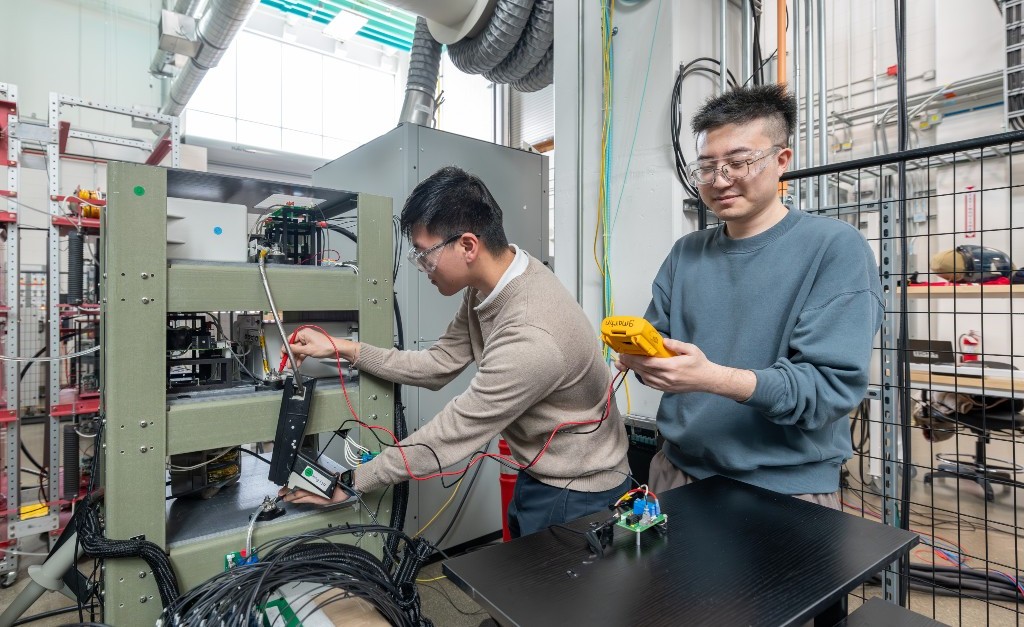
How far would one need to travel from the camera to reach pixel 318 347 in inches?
47.4

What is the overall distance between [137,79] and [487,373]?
5.74m

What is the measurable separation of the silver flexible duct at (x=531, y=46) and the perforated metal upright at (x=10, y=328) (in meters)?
2.23

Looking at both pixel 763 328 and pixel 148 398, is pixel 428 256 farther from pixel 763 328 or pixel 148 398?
pixel 763 328

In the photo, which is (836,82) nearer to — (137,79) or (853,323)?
(853,323)

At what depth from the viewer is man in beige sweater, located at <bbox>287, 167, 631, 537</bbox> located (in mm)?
1085

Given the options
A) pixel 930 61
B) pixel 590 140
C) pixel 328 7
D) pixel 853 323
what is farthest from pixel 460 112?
pixel 853 323

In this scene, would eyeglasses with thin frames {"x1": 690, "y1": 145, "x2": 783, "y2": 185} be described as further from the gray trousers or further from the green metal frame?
the green metal frame

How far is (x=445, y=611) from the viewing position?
1852 millimetres

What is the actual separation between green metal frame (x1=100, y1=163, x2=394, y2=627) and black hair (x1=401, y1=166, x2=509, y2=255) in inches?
13.1

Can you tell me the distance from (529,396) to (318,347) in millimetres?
521

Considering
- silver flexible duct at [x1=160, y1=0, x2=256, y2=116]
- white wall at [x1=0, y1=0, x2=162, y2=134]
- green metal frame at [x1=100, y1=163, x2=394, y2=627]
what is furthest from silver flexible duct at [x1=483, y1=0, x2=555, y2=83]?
white wall at [x1=0, y1=0, x2=162, y2=134]

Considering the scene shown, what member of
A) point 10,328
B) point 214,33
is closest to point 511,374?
point 10,328

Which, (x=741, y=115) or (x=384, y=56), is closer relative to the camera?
(x=741, y=115)

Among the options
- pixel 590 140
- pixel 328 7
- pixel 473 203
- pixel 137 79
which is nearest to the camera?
pixel 473 203
